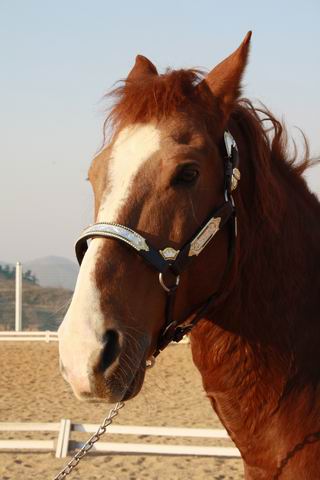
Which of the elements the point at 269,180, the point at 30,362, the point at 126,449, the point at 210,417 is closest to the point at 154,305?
the point at 269,180

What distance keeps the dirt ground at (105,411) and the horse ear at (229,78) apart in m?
1.30

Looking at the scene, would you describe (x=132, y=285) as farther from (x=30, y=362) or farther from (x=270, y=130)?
(x=30, y=362)

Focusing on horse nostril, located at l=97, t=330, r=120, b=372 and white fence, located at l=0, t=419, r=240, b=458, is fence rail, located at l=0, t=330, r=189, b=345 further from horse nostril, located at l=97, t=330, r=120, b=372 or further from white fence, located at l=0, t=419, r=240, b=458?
horse nostril, located at l=97, t=330, r=120, b=372

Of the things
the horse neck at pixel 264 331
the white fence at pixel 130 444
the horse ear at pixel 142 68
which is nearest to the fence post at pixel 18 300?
the white fence at pixel 130 444

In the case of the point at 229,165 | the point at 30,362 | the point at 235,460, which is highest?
the point at 229,165

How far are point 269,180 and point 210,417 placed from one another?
8.31m

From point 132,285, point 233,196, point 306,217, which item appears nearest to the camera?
point 132,285

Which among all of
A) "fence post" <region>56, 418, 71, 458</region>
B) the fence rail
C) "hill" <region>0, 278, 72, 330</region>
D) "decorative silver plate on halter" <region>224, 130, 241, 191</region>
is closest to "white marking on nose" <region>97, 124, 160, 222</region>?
"decorative silver plate on halter" <region>224, 130, 241, 191</region>

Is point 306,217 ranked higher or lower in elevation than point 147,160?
lower

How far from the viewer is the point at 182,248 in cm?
272

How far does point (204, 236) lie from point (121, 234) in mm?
376

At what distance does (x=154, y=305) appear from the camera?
267cm

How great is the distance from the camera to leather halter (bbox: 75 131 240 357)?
2594 mm

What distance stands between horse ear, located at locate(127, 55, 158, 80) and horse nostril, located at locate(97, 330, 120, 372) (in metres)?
1.32
